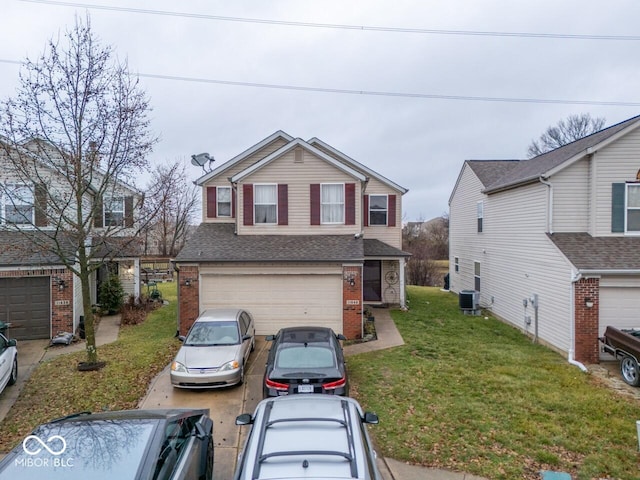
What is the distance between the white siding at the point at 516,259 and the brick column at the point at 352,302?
601 cm

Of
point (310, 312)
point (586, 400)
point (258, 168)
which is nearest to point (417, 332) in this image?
point (310, 312)

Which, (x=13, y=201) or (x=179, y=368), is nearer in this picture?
(x=179, y=368)

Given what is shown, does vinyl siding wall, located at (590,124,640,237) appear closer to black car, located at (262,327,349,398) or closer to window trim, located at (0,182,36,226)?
black car, located at (262,327,349,398)

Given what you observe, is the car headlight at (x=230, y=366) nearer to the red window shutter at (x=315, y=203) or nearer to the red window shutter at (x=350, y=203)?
the red window shutter at (x=315, y=203)

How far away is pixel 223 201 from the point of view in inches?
716

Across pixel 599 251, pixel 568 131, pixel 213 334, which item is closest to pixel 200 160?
pixel 213 334

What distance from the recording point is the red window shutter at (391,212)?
20.0 m

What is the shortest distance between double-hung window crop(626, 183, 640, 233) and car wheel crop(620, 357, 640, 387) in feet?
16.2

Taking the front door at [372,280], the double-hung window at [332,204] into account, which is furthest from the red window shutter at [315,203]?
the front door at [372,280]

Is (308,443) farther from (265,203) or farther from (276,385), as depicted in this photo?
(265,203)

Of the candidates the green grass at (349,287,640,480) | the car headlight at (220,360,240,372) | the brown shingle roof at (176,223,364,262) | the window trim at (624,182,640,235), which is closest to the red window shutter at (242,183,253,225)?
the brown shingle roof at (176,223,364,262)

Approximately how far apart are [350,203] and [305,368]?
9.17 metres

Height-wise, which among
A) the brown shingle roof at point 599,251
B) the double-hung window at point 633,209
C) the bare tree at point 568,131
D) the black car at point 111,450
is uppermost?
the bare tree at point 568,131

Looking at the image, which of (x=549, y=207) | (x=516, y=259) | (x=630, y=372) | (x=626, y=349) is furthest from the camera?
(x=516, y=259)
